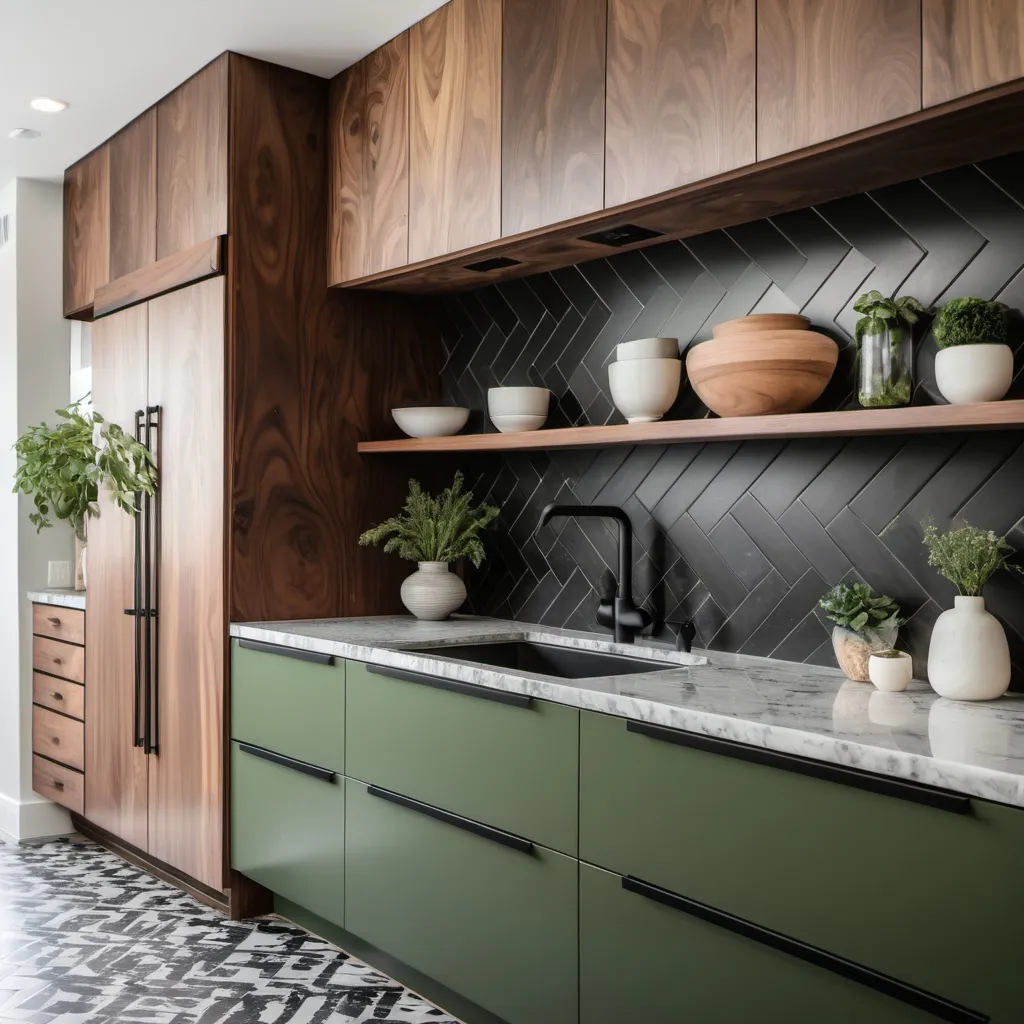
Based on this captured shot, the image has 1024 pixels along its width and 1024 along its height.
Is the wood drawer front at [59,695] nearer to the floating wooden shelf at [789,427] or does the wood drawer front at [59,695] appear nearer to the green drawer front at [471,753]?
the green drawer front at [471,753]

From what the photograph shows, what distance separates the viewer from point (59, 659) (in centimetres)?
416

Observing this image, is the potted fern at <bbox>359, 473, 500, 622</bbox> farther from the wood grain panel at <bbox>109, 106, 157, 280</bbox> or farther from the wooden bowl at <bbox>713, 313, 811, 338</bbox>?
the wood grain panel at <bbox>109, 106, 157, 280</bbox>

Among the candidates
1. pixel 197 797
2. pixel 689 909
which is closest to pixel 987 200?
pixel 689 909

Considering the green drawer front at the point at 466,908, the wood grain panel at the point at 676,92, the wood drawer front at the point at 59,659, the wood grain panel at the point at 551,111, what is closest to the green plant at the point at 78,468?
the wood drawer front at the point at 59,659

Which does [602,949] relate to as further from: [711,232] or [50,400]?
[50,400]

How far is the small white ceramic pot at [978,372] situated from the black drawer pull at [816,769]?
787 millimetres

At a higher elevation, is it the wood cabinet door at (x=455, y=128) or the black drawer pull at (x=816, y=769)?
the wood cabinet door at (x=455, y=128)

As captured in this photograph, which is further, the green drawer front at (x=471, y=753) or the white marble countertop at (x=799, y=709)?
the green drawer front at (x=471, y=753)

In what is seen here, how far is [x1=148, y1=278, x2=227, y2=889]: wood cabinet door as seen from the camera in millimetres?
3248

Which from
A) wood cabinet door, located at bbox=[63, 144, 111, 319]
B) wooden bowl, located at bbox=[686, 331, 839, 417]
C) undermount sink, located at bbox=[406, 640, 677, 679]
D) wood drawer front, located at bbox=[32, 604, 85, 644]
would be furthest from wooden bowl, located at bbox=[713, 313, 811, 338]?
wood drawer front, located at bbox=[32, 604, 85, 644]

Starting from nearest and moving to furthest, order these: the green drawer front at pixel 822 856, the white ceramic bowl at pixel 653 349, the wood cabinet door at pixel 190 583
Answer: the green drawer front at pixel 822 856, the white ceramic bowl at pixel 653 349, the wood cabinet door at pixel 190 583

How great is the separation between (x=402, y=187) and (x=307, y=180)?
47cm

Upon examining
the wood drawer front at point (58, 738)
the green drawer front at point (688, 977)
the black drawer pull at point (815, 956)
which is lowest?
the wood drawer front at point (58, 738)

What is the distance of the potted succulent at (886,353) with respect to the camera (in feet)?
7.18
